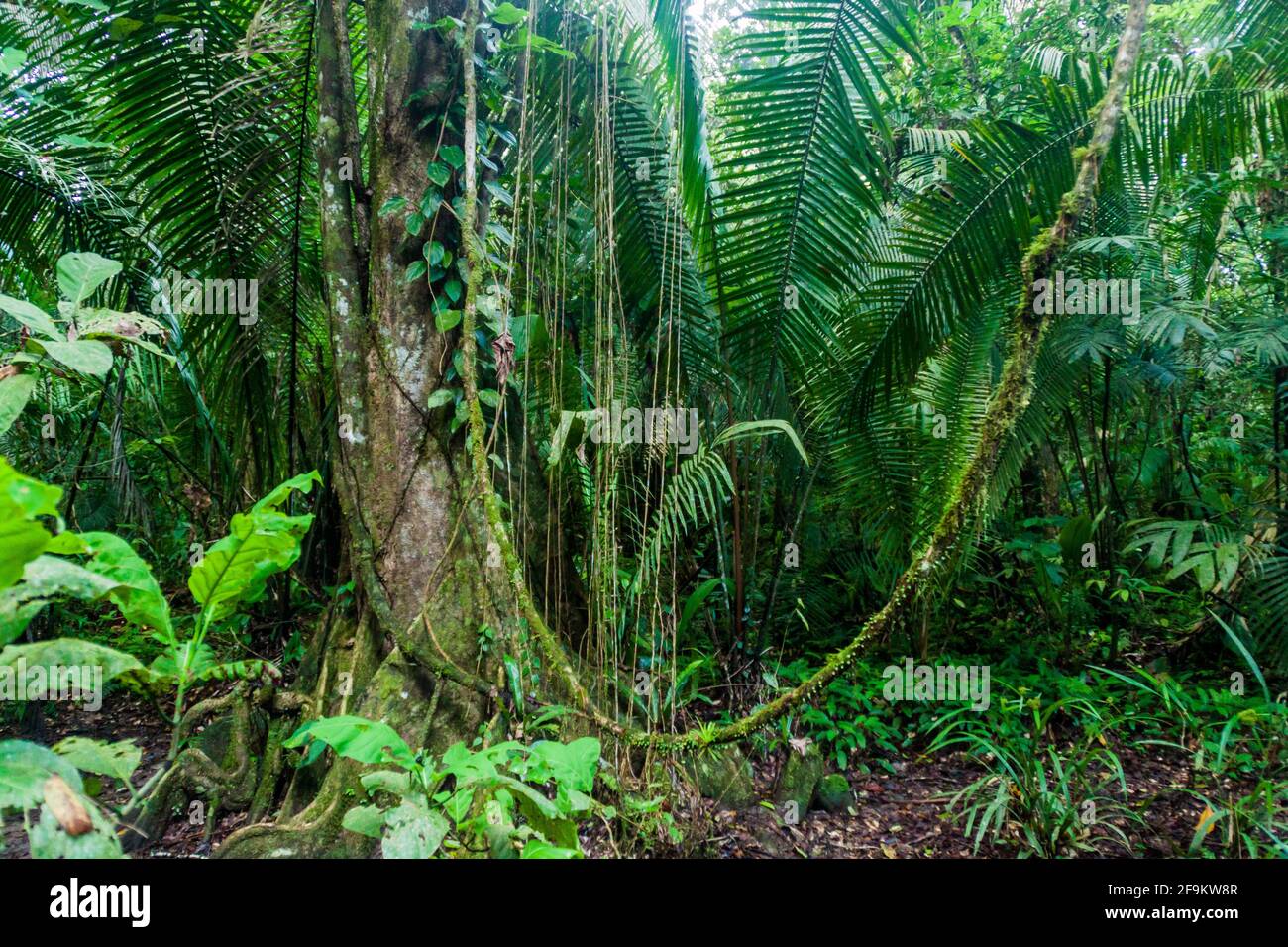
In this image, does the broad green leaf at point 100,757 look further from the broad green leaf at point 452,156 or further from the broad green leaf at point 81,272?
the broad green leaf at point 452,156

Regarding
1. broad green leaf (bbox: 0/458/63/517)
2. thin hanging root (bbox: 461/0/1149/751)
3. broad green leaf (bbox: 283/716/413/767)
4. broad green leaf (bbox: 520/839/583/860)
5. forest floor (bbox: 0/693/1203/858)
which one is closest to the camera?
broad green leaf (bbox: 0/458/63/517)

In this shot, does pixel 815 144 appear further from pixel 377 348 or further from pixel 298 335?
pixel 298 335

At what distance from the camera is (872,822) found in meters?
2.58

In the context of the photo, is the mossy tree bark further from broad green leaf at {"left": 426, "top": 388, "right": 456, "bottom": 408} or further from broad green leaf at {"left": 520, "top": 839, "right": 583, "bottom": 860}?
broad green leaf at {"left": 520, "top": 839, "right": 583, "bottom": 860}

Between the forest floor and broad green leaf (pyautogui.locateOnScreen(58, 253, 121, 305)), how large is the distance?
53.1 inches

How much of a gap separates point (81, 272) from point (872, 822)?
2731mm

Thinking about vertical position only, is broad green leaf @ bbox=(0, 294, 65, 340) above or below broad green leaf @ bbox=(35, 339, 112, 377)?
above

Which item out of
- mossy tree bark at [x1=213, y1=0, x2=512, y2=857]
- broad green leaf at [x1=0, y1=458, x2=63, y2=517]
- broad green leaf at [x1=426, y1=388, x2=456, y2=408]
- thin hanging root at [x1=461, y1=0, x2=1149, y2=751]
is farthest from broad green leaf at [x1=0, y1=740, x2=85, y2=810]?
broad green leaf at [x1=426, y1=388, x2=456, y2=408]

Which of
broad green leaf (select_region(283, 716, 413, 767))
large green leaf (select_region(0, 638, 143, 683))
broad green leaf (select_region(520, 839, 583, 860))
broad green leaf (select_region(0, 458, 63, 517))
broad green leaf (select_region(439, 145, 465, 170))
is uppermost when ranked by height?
broad green leaf (select_region(439, 145, 465, 170))

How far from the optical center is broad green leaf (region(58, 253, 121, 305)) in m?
1.49

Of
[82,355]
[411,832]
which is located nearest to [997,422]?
[411,832]

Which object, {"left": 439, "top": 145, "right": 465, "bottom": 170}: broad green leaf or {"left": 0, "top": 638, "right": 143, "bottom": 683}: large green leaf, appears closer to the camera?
{"left": 0, "top": 638, "right": 143, "bottom": 683}: large green leaf
